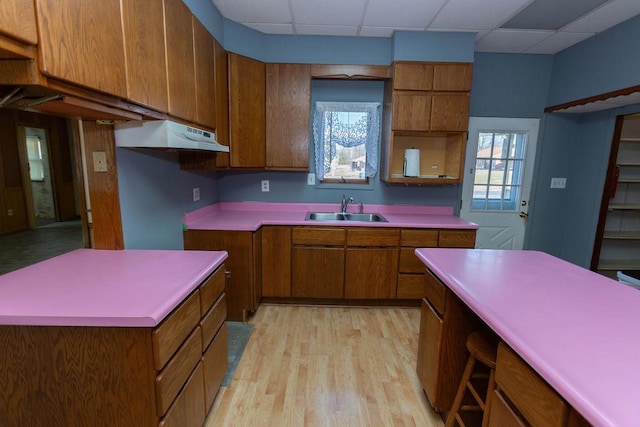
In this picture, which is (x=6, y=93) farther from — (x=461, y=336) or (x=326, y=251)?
(x=326, y=251)

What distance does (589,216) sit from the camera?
10.6 ft

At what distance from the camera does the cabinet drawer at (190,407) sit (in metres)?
1.21

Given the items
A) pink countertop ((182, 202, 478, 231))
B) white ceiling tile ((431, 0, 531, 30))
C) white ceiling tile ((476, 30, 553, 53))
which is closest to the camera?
white ceiling tile ((431, 0, 531, 30))

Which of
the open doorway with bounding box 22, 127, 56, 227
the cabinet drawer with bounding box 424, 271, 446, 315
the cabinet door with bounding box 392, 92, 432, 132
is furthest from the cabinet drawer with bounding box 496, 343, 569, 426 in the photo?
the open doorway with bounding box 22, 127, 56, 227

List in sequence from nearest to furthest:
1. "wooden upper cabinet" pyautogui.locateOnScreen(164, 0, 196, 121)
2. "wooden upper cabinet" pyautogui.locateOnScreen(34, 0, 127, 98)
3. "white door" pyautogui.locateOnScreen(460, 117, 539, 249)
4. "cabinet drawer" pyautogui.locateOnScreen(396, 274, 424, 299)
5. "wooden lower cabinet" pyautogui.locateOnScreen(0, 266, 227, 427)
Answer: "wooden upper cabinet" pyautogui.locateOnScreen(34, 0, 127, 98) < "wooden lower cabinet" pyautogui.locateOnScreen(0, 266, 227, 427) < "wooden upper cabinet" pyautogui.locateOnScreen(164, 0, 196, 121) < "cabinet drawer" pyautogui.locateOnScreen(396, 274, 424, 299) < "white door" pyautogui.locateOnScreen(460, 117, 539, 249)

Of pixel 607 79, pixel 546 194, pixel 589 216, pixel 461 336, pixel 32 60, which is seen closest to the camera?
pixel 32 60

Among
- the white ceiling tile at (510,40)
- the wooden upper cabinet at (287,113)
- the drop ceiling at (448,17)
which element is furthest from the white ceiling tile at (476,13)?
the wooden upper cabinet at (287,113)

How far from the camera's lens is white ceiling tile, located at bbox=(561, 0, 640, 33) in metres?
2.31

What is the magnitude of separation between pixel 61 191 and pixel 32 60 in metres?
1.93

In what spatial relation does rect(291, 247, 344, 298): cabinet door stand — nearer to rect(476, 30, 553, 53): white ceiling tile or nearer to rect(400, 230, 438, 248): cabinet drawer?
rect(400, 230, 438, 248): cabinet drawer

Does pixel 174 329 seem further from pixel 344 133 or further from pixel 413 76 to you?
pixel 413 76

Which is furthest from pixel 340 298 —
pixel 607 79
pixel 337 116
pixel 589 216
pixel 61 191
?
pixel 607 79

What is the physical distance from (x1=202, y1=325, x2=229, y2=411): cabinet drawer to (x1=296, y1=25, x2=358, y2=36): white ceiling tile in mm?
2722

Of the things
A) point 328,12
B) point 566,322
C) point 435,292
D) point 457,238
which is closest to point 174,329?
point 435,292
